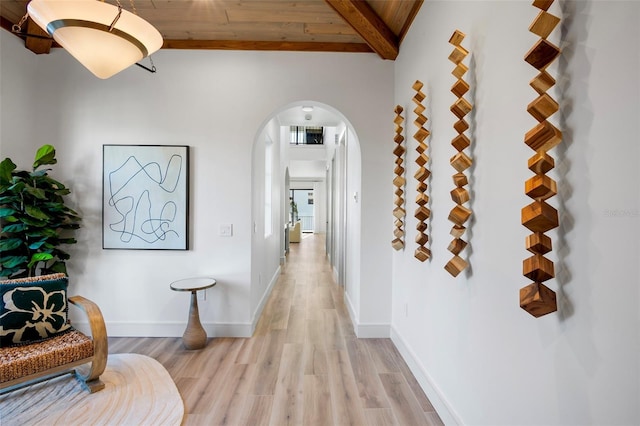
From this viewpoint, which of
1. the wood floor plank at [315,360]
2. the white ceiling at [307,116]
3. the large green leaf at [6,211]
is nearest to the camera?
the wood floor plank at [315,360]

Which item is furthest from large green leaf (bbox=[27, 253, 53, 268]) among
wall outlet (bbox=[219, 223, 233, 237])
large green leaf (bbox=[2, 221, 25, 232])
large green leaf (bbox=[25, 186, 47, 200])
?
wall outlet (bbox=[219, 223, 233, 237])

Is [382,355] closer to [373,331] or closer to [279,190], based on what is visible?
[373,331]

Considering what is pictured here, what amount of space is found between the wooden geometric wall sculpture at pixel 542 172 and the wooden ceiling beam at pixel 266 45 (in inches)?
88.7

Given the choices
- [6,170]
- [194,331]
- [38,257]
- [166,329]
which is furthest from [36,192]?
[194,331]

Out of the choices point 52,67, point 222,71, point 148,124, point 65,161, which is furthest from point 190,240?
point 52,67

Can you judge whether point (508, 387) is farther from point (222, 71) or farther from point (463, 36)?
point (222, 71)

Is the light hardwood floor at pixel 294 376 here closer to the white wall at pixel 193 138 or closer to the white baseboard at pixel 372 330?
the white baseboard at pixel 372 330

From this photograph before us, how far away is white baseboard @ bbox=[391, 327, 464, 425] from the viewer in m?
1.68

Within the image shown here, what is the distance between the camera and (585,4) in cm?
89

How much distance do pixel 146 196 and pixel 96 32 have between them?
5.64ft

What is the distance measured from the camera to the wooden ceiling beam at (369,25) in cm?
236

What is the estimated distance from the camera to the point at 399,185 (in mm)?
2664

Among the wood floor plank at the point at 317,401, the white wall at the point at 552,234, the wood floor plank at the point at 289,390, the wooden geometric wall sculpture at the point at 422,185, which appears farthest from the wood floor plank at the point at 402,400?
the wooden geometric wall sculpture at the point at 422,185

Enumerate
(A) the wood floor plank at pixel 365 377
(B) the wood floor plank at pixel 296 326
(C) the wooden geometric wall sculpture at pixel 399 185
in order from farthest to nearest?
(B) the wood floor plank at pixel 296 326 < (C) the wooden geometric wall sculpture at pixel 399 185 < (A) the wood floor plank at pixel 365 377
